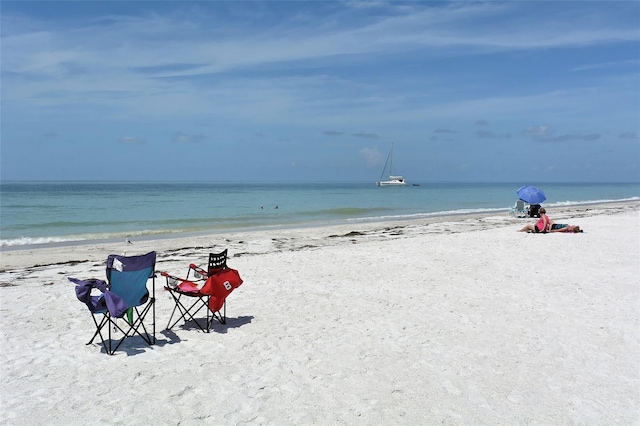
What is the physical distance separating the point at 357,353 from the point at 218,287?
6.05 feet

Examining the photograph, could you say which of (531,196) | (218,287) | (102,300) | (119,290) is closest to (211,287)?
(218,287)

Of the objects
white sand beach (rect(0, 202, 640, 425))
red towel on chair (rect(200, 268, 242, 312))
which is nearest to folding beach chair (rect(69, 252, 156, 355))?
white sand beach (rect(0, 202, 640, 425))

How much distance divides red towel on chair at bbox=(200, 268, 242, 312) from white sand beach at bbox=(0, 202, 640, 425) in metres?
0.33

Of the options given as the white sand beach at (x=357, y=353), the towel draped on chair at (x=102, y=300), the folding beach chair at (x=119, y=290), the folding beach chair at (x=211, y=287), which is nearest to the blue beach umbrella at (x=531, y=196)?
the white sand beach at (x=357, y=353)

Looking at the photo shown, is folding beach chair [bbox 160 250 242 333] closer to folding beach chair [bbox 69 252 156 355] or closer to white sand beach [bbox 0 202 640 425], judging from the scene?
white sand beach [bbox 0 202 640 425]

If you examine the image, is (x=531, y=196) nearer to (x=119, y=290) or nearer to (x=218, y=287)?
(x=218, y=287)

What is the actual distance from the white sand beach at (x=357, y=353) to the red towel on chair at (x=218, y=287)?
33 centimetres

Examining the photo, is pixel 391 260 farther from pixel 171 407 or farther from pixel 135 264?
pixel 171 407

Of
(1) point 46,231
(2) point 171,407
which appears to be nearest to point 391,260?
(2) point 171,407

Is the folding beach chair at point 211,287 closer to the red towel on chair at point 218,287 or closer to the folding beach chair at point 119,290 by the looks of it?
the red towel on chair at point 218,287

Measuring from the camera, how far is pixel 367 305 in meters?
7.16

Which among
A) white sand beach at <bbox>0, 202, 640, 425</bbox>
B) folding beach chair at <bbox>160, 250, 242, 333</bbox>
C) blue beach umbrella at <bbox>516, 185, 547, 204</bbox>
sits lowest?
white sand beach at <bbox>0, 202, 640, 425</bbox>

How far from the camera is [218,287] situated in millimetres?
6062

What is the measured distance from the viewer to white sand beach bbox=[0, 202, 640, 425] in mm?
4051
